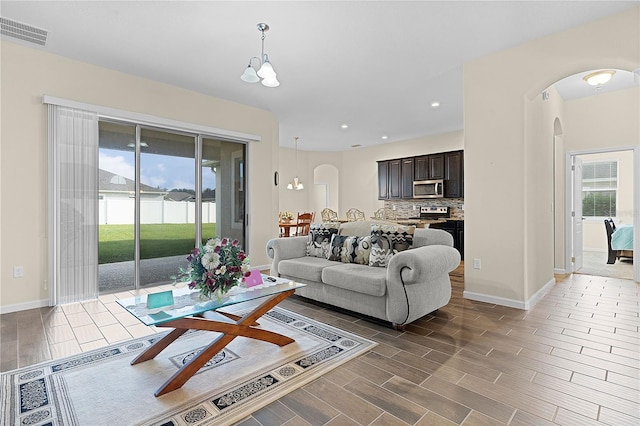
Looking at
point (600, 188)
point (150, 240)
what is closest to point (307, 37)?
point (150, 240)

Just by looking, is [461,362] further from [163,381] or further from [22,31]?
[22,31]

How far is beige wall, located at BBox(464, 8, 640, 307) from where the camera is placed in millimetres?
3166

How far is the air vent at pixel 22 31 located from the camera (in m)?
2.90

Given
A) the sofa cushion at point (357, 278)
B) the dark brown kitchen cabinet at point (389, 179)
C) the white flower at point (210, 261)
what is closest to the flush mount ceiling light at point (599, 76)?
the sofa cushion at point (357, 278)

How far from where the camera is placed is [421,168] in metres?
7.53

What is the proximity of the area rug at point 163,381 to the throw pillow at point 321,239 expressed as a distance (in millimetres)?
1417

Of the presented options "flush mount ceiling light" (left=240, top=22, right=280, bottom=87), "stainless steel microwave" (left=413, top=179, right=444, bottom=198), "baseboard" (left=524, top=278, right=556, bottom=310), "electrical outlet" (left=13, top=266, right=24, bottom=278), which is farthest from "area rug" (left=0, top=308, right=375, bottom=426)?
"stainless steel microwave" (left=413, top=179, right=444, bottom=198)

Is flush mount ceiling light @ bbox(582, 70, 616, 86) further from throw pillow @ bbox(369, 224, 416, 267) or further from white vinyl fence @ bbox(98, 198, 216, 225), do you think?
white vinyl fence @ bbox(98, 198, 216, 225)

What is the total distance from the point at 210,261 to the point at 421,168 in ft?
21.1

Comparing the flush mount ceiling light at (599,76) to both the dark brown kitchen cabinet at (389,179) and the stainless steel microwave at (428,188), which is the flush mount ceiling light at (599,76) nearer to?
the stainless steel microwave at (428,188)

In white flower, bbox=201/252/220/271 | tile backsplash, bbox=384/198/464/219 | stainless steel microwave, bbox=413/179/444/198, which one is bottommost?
white flower, bbox=201/252/220/271

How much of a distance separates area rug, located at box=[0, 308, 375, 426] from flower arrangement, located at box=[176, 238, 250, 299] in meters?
0.55

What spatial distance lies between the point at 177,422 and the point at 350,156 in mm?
8565

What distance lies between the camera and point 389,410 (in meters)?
1.71
